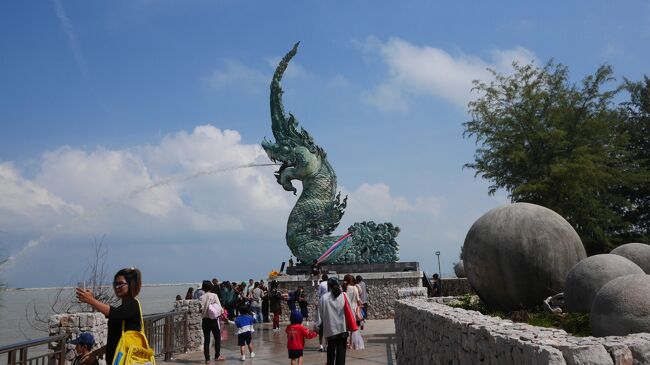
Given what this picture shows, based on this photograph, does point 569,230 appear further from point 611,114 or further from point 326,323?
point 611,114

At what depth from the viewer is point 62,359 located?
29.5ft

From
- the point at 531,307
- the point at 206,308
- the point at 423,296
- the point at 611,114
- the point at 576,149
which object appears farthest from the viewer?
the point at 611,114

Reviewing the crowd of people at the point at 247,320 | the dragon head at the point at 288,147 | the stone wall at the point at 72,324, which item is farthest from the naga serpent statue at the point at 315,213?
the stone wall at the point at 72,324

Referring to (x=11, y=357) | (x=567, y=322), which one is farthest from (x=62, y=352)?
(x=567, y=322)

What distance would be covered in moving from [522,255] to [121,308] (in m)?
8.38

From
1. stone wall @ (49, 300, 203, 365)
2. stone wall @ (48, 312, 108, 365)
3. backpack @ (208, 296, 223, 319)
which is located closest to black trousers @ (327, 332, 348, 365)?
stone wall @ (49, 300, 203, 365)

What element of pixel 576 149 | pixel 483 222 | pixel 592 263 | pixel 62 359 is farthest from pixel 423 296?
pixel 576 149

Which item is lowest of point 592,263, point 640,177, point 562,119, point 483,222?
point 592,263

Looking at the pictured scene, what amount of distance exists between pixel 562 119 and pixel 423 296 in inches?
808

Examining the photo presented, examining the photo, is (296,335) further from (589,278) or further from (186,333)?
(186,333)

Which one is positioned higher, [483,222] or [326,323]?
[483,222]

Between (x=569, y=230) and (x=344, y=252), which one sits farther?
(x=344, y=252)

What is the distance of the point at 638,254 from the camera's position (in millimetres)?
14711

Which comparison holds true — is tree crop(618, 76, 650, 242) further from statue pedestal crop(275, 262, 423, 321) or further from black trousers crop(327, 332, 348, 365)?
black trousers crop(327, 332, 348, 365)
